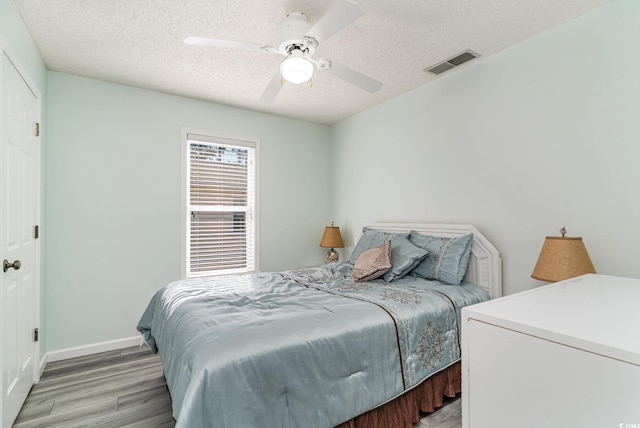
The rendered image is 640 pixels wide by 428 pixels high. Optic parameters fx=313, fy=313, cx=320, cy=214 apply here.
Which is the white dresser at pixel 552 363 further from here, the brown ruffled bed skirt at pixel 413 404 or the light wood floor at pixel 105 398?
the light wood floor at pixel 105 398

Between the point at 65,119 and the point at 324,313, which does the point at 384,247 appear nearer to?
the point at 324,313

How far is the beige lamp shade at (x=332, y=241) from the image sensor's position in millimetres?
4127

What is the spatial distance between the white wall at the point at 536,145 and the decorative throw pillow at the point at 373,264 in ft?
2.39

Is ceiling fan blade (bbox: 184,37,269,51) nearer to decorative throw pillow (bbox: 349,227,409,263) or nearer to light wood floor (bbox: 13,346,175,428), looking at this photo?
decorative throw pillow (bbox: 349,227,409,263)

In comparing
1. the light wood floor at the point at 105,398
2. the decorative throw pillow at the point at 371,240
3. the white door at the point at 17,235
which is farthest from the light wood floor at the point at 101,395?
the decorative throw pillow at the point at 371,240

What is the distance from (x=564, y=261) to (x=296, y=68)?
6.59 ft

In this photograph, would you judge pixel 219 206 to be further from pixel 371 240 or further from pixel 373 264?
pixel 373 264

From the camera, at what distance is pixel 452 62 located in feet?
9.06

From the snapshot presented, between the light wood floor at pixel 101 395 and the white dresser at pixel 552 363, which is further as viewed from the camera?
the light wood floor at pixel 101 395

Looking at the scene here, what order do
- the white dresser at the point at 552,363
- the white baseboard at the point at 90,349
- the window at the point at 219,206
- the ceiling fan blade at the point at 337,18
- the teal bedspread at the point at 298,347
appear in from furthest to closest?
the window at the point at 219,206 < the white baseboard at the point at 90,349 < the ceiling fan blade at the point at 337,18 < the teal bedspread at the point at 298,347 < the white dresser at the point at 552,363

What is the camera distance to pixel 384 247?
9.39 feet

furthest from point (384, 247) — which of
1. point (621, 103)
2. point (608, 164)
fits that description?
point (621, 103)

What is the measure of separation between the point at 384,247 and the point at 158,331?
6.29ft

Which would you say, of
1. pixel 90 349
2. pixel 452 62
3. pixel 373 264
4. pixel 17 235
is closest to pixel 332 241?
pixel 373 264
